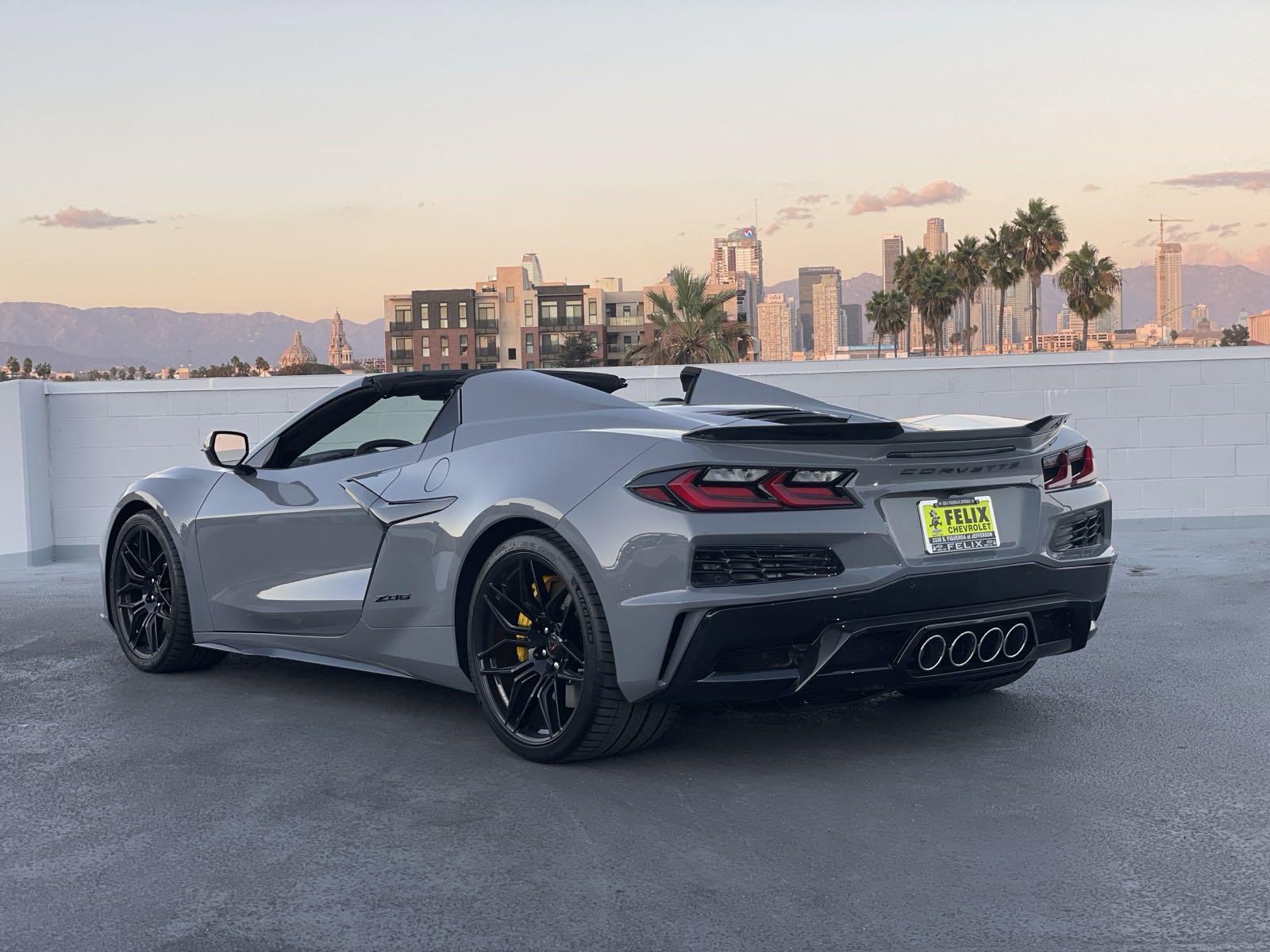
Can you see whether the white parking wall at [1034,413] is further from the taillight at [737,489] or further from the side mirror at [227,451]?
the taillight at [737,489]

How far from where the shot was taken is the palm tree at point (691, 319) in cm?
8556

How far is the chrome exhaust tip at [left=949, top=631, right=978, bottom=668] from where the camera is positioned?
14.3 ft

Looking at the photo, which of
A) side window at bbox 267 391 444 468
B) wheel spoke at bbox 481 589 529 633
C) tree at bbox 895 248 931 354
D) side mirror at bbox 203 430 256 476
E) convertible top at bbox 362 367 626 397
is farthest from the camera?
tree at bbox 895 248 931 354

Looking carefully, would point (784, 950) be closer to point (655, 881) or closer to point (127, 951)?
point (655, 881)

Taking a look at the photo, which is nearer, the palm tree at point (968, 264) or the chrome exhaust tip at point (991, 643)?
the chrome exhaust tip at point (991, 643)

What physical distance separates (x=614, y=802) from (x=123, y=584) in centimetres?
345

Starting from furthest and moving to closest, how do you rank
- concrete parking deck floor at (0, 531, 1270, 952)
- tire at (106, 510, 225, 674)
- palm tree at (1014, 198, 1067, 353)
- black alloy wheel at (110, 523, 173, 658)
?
1. palm tree at (1014, 198, 1067, 353)
2. black alloy wheel at (110, 523, 173, 658)
3. tire at (106, 510, 225, 674)
4. concrete parking deck floor at (0, 531, 1270, 952)

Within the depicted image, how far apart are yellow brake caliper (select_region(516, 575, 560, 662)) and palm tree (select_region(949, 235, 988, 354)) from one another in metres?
118

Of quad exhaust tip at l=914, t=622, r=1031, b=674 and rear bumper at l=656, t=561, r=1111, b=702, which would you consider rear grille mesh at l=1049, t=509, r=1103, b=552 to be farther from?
quad exhaust tip at l=914, t=622, r=1031, b=674

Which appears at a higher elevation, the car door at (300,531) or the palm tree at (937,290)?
the palm tree at (937,290)

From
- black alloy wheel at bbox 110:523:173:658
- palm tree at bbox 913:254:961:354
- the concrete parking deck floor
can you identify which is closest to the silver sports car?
the concrete parking deck floor

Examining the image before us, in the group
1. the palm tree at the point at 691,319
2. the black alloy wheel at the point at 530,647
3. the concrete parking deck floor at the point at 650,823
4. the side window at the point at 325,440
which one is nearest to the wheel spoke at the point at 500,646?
the black alloy wheel at the point at 530,647

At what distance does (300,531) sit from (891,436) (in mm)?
2447

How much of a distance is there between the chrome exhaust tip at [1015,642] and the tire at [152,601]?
354 centimetres
